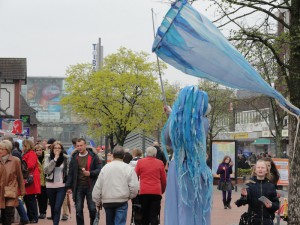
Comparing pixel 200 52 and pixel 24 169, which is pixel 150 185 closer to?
pixel 24 169

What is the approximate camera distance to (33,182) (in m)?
14.5

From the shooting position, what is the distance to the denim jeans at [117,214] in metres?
10.1

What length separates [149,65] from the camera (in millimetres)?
48812

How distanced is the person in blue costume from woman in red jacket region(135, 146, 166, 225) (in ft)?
19.4

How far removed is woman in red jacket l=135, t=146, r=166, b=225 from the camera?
12.2 m

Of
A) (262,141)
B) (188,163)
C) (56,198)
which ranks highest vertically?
(262,141)

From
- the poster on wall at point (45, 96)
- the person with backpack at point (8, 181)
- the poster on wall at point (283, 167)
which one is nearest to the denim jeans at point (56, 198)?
the person with backpack at point (8, 181)

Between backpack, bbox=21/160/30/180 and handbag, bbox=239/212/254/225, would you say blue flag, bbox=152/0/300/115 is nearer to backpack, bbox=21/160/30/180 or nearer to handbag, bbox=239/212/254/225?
handbag, bbox=239/212/254/225

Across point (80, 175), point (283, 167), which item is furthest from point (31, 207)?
point (283, 167)

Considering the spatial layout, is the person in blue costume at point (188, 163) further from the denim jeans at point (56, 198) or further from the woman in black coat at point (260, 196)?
the denim jeans at point (56, 198)

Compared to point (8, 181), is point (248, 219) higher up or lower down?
lower down

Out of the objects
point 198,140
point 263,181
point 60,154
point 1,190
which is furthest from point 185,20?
point 60,154

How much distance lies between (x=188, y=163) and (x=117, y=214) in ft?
13.6

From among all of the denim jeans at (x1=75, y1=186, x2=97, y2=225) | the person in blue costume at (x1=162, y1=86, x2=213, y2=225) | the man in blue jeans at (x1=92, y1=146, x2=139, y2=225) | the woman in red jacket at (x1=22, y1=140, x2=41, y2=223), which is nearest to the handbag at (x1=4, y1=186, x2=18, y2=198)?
the denim jeans at (x1=75, y1=186, x2=97, y2=225)
